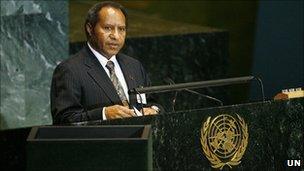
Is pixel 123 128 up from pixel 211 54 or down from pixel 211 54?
down

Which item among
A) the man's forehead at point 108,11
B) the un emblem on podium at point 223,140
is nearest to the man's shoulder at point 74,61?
the man's forehead at point 108,11

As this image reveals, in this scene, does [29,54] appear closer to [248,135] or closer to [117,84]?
[117,84]

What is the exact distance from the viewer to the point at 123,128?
3141mm

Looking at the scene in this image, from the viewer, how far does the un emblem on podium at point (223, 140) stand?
379 centimetres

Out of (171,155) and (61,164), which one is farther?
(171,155)

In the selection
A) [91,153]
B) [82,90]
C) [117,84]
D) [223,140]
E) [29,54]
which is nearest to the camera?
[91,153]

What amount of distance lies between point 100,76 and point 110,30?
229mm

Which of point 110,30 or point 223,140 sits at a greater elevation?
point 110,30

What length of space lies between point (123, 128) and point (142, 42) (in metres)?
4.15

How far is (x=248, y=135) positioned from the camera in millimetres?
3895

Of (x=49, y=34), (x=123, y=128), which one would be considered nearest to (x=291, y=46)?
(x=49, y=34)

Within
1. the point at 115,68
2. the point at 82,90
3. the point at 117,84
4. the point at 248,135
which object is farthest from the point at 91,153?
the point at 115,68

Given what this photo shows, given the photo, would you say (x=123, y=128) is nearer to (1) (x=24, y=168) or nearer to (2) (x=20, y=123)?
(1) (x=24, y=168)

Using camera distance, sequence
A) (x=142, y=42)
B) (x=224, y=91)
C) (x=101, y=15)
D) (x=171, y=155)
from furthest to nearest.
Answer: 1. (x=224, y=91)
2. (x=142, y=42)
3. (x=101, y=15)
4. (x=171, y=155)
